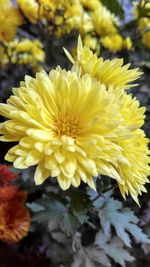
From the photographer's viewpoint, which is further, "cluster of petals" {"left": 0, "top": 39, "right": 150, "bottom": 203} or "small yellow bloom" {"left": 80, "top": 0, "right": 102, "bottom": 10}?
"small yellow bloom" {"left": 80, "top": 0, "right": 102, "bottom": 10}

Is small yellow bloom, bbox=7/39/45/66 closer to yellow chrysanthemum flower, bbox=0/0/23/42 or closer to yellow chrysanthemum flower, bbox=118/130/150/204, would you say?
yellow chrysanthemum flower, bbox=0/0/23/42

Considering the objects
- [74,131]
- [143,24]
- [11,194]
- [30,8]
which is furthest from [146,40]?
[74,131]

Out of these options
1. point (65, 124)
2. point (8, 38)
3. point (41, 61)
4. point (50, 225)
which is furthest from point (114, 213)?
point (41, 61)

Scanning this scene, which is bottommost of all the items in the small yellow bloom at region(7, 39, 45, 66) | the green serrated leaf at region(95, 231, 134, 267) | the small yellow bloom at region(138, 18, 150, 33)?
the green serrated leaf at region(95, 231, 134, 267)

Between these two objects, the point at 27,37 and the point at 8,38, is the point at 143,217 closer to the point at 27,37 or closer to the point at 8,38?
the point at 8,38

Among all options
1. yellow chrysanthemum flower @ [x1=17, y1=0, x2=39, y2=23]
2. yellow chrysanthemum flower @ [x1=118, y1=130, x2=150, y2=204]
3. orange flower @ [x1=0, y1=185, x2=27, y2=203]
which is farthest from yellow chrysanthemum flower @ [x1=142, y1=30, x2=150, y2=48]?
yellow chrysanthemum flower @ [x1=118, y1=130, x2=150, y2=204]

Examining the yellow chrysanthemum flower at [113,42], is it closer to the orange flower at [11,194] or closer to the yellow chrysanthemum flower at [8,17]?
the yellow chrysanthemum flower at [8,17]

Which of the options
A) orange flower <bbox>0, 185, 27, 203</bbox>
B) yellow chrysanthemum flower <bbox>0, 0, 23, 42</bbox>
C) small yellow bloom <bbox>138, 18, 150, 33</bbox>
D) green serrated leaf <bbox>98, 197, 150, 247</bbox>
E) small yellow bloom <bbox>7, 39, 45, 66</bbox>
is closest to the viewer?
green serrated leaf <bbox>98, 197, 150, 247</bbox>

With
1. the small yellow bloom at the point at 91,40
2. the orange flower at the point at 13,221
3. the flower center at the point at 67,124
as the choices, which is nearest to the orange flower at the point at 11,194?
the orange flower at the point at 13,221
